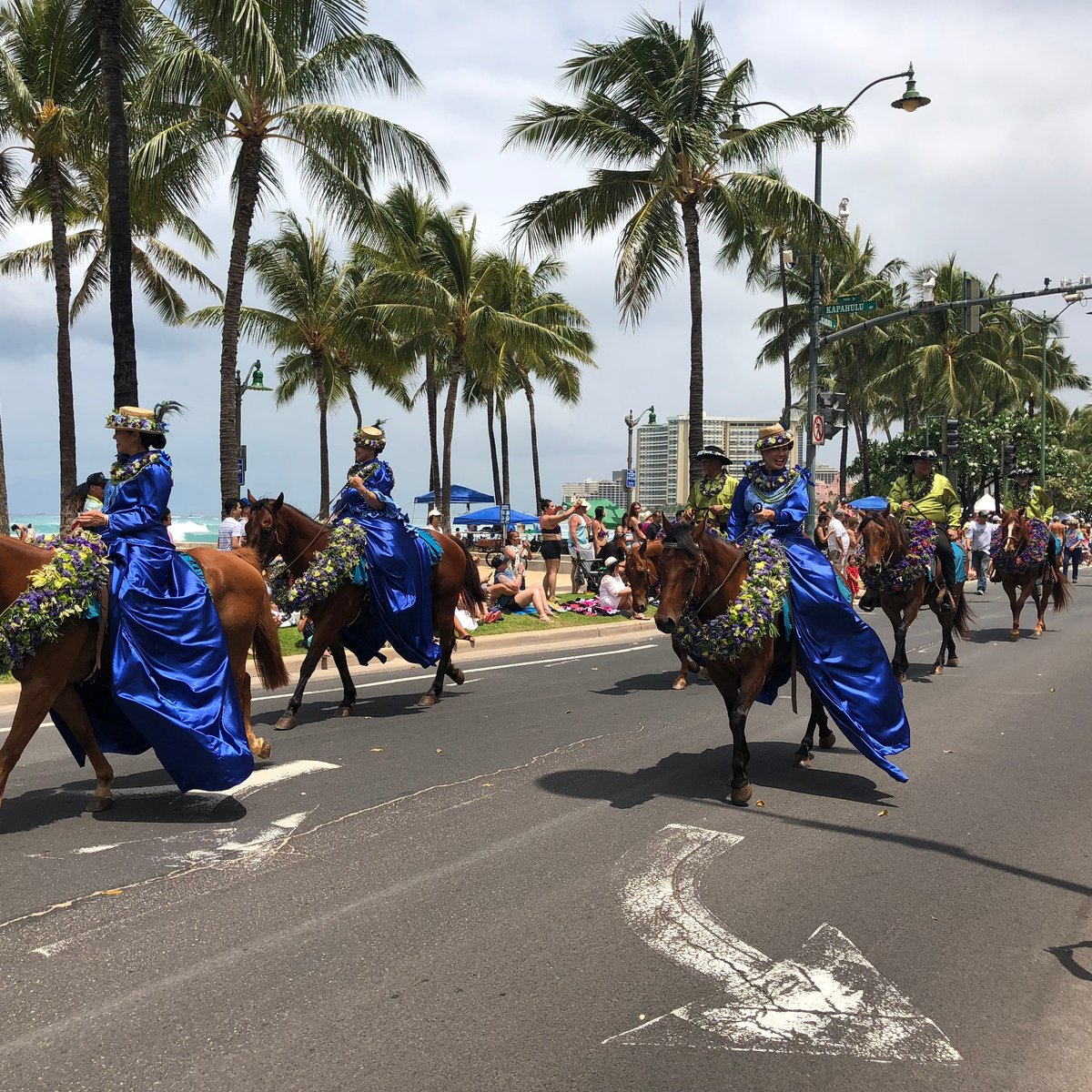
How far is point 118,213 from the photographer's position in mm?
13727

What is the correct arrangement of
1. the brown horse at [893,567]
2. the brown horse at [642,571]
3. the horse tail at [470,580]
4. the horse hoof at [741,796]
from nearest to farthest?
the horse hoof at [741,796], the brown horse at [642,571], the horse tail at [470,580], the brown horse at [893,567]

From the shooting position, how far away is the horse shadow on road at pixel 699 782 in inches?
258

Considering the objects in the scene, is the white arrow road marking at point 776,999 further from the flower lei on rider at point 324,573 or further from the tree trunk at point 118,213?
the tree trunk at point 118,213

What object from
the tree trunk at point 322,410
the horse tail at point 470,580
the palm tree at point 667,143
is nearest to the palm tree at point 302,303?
the tree trunk at point 322,410

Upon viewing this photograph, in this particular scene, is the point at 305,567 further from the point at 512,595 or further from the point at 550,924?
the point at 512,595

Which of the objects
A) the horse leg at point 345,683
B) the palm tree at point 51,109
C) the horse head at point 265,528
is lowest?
the horse leg at point 345,683

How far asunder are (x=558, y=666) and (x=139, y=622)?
7699 millimetres

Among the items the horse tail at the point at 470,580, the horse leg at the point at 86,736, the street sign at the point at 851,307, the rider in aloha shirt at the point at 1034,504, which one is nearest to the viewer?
the horse leg at the point at 86,736

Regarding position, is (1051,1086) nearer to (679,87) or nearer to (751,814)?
(751,814)

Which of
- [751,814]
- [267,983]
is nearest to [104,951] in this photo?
[267,983]

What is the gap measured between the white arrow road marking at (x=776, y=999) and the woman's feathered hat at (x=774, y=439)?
3.43 metres

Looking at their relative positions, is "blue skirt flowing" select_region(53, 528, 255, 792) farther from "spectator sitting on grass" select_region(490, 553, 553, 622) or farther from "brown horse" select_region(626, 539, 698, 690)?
"spectator sitting on grass" select_region(490, 553, 553, 622)

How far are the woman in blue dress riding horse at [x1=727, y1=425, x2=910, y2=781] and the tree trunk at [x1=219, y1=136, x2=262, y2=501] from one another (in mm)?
12893

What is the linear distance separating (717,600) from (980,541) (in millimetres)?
23966
